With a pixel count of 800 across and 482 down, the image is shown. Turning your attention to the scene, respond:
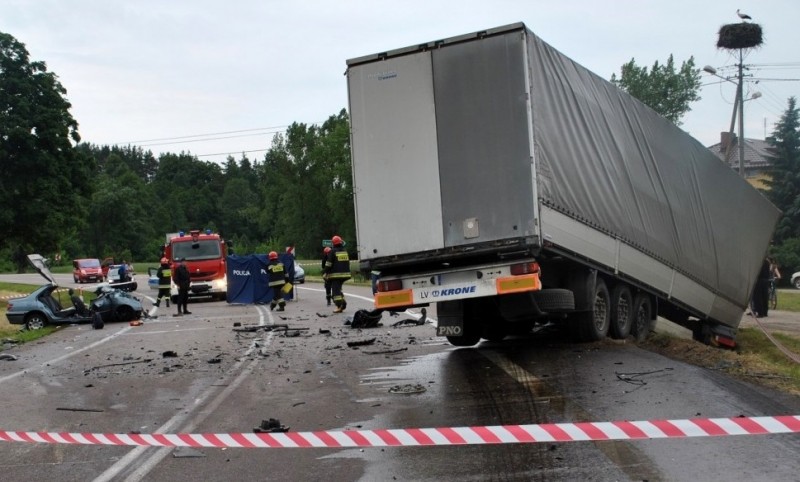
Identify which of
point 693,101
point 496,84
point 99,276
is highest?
point 693,101

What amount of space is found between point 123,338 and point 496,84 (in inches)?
414

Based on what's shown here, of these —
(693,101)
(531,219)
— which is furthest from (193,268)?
(693,101)

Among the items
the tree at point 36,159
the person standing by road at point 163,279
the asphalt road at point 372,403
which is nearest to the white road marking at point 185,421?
the asphalt road at point 372,403

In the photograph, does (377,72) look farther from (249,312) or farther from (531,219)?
(249,312)

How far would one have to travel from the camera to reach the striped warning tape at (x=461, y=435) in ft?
17.6

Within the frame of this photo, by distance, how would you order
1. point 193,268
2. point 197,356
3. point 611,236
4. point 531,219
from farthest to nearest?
1. point 193,268
2. point 197,356
3. point 611,236
4. point 531,219

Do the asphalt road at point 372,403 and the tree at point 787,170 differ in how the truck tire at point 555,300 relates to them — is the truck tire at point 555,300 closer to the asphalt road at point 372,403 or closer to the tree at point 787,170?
the asphalt road at point 372,403

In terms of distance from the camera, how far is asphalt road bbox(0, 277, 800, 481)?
5625 mm

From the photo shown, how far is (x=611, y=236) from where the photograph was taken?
11.1 m

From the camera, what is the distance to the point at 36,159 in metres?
35.4

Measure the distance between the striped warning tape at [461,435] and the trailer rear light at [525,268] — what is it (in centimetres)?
358

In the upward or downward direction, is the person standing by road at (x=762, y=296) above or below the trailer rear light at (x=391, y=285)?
below

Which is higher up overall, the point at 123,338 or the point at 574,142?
the point at 574,142

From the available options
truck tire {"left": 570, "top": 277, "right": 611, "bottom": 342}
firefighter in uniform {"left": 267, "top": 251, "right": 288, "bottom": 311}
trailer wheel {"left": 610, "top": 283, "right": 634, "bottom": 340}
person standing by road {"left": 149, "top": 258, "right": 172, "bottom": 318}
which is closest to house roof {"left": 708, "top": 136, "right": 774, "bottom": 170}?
firefighter in uniform {"left": 267, "top": 251, "right": 288, "bottom": 311}
